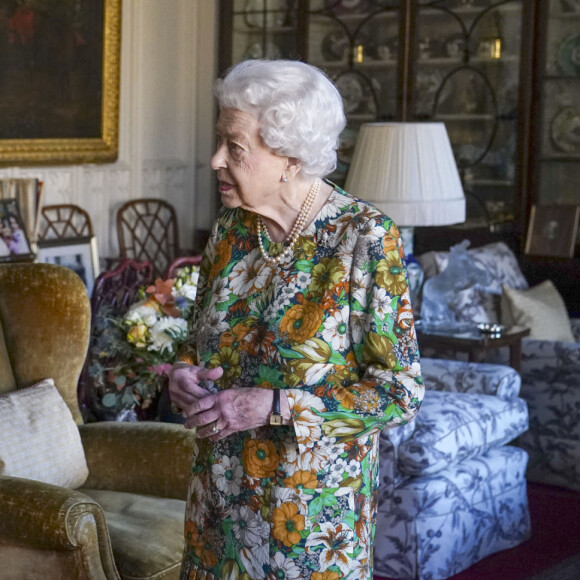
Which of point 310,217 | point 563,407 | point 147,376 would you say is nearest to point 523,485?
point 563,407

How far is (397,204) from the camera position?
4113 mm

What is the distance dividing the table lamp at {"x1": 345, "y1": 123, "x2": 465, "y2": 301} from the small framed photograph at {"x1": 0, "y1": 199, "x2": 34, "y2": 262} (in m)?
1.72

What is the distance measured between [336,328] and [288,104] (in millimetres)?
377

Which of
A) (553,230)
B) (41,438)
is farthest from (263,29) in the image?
(41,438)

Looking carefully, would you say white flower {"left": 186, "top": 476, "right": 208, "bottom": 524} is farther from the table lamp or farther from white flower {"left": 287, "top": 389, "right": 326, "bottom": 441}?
the table lamp

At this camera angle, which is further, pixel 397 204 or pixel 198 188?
pixel 198 188

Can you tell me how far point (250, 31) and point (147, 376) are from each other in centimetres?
383

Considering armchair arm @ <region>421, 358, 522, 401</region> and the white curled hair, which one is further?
armchair arm @ <region>421, 358, 522, 401</region>

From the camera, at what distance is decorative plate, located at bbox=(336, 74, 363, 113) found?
239 inches

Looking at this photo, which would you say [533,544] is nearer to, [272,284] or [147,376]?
[147,376]

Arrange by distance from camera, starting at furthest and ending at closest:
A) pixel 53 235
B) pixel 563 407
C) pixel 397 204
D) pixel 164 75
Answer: pixel 164 75, pixel 53 235, pixel 563 407, pixel 397 204

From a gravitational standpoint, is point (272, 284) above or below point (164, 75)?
below

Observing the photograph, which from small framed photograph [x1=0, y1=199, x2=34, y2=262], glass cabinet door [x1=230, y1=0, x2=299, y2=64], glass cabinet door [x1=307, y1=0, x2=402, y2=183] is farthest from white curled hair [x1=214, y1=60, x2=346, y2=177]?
glass cabinet door [x1=230, y1=0, x2=299, y2=64]

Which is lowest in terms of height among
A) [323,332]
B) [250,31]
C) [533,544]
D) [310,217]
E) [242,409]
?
[533,544]
